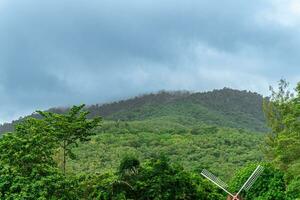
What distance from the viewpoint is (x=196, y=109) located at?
135750 millimetres

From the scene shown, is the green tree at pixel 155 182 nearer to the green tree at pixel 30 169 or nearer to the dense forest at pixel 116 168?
the dense forest at pixel 116 168

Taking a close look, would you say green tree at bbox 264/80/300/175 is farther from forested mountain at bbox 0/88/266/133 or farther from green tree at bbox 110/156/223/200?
forested mountain at bbox 0/88/266/133

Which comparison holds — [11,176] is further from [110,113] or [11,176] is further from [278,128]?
[110,113]

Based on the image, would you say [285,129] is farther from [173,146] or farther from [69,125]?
[173,146]

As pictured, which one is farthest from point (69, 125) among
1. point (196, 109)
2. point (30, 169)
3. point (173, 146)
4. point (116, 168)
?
point (196, 109)

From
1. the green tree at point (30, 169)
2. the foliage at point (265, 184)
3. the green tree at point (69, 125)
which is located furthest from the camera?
the foliage at point (265, 184)

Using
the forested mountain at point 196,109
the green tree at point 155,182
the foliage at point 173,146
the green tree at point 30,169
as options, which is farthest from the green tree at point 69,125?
the forested mountain at point 196,109

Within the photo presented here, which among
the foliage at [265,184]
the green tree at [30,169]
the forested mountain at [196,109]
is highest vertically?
the forested mountain at [196,109]

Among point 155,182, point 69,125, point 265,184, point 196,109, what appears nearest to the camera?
point 155,182

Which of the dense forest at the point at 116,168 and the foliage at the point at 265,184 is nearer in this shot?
the dense forest at the point at 116,168

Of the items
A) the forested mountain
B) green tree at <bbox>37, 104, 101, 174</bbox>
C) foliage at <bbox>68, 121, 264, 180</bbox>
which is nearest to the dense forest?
green tree at <bbox>37, 104, 101, 174</bbox>

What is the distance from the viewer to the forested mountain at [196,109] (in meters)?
129

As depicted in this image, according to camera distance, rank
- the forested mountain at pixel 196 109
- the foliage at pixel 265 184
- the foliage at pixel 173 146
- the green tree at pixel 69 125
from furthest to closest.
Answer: the forested mountain at pixel 196 109 < the foliage at pixel 173 146 < the foliage at pixel 265 184 < the green tree at pixel 69 125

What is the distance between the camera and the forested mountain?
129000mm
